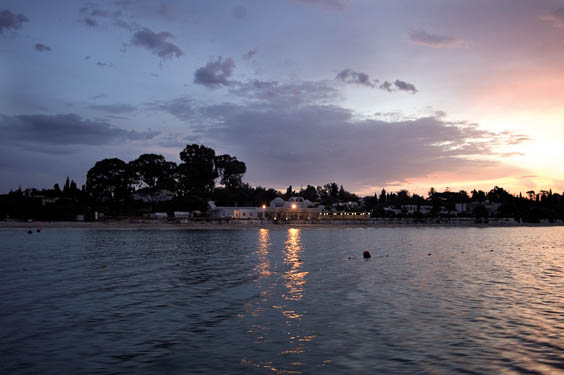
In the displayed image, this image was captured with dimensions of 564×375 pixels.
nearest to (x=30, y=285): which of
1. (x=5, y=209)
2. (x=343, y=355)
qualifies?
(x=343, y=355)

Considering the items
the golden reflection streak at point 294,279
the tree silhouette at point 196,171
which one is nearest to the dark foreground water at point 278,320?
the golden reflection streak at point 294,279

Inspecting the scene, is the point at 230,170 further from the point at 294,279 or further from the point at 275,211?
the point at 294,279

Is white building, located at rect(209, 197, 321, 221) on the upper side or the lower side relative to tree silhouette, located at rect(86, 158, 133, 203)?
lower

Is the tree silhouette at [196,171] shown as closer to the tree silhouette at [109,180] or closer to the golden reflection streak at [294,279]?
the tree silhouette at [109,180]

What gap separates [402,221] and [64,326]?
121 meters

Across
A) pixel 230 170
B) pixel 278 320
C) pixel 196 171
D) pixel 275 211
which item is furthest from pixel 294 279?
pixel 230 170

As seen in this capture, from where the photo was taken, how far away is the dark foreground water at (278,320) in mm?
A: 10305

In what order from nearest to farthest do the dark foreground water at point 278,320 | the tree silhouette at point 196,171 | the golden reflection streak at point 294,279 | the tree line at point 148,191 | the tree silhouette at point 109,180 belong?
the dark foreground water at point 278,320, the golden reflection streak at point 294,279, the tree line at point 148,191, the tree silhouette at point 109,180, the tree silhouette at point 196,171

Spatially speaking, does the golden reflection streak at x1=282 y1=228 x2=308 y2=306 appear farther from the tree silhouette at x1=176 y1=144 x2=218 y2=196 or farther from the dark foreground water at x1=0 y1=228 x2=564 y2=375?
the tree silhouette at x1=176 y1=144 x2=218 y2=196

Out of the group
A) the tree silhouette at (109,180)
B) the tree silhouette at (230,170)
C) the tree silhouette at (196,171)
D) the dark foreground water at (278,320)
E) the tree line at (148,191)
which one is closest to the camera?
the dark foreground water at (278,320)

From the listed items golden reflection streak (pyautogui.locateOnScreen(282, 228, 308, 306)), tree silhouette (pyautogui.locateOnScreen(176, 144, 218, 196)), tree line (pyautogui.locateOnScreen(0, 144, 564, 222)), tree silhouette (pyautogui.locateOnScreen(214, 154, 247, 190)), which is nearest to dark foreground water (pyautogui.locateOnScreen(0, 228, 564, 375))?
golden reflection streak (pyautogui.locateOnScreen(282, 228, 308, 306))

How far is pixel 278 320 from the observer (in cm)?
1450

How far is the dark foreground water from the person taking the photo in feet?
33.8

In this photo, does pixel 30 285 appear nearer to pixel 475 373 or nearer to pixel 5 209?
pixel 475 373
